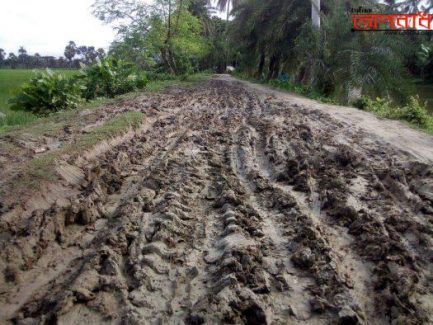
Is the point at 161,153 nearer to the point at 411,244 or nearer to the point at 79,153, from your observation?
the point at 79,153

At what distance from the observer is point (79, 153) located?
526cm

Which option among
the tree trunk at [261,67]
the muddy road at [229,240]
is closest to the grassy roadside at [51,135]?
the muddy road at [229,240]

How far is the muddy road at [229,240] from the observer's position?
97.7 inches

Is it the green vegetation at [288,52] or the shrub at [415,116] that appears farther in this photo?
the green vegetation at [288,52]

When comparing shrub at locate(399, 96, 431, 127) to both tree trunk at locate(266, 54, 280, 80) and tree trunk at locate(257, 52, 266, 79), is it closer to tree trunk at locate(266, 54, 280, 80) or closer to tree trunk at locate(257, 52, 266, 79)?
tree trunk at locate(266, 54, 280, 80)

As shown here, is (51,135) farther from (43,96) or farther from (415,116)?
(415,116)

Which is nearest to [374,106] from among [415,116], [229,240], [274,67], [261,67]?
[415,116]

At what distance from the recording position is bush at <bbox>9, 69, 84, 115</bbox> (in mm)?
9648

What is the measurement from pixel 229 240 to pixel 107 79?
11.4 m

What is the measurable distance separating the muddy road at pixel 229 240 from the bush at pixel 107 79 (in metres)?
7.62

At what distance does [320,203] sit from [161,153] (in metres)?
2.74

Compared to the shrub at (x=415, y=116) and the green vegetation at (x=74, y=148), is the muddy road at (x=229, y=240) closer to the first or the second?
the green vegetation at (x=74, y=148)

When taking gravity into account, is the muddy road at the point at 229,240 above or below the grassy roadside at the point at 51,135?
below

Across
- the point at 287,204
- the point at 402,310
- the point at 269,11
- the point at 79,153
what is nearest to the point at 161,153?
the point at 79,153
